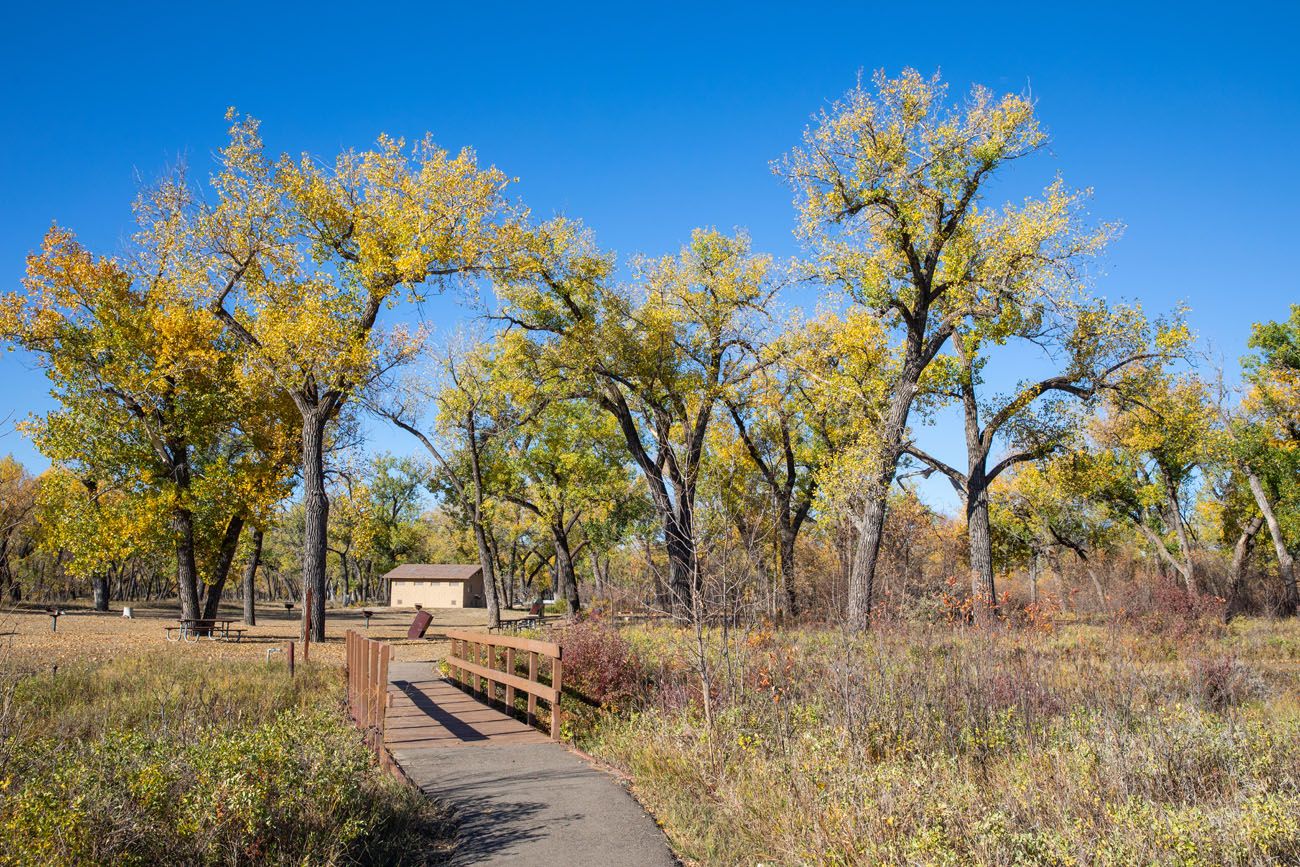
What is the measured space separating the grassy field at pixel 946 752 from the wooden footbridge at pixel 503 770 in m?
0.45

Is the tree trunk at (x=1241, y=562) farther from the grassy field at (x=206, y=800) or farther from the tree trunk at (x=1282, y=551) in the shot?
the grassy field at (x=206, y=800)

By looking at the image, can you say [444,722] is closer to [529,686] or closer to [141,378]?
[529,686]

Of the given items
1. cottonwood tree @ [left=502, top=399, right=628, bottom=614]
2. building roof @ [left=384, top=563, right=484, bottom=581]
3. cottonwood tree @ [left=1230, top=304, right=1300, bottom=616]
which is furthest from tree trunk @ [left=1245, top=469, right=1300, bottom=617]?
building roof @ [left=384, top=563, right=484, bottom=581]

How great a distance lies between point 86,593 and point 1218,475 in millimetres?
85526

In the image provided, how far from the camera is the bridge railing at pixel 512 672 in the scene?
961 cm

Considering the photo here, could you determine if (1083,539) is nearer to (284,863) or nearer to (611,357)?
(611,357)

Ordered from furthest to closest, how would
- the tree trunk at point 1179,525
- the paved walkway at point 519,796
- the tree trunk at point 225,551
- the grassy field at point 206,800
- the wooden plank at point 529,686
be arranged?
1. the tree trunk at point 1179,525
2. the tree trunk at point 225,551
3. the wooden plank at point 529,686
4. the paved walkway at point 519,796
5. the grassy field at point 206,800

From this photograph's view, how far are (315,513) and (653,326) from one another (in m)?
9.93

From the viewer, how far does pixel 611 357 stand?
2172cm

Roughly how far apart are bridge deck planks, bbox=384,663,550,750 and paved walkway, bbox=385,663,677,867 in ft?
0.04

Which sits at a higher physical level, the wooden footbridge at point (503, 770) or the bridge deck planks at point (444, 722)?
the wooden footbridge at point (503, 770)

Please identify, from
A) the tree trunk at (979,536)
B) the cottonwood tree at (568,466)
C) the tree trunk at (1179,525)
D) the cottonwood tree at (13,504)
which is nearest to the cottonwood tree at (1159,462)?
the tree trunk at (1179,525)

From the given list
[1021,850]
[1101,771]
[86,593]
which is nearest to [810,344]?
[1101,771]

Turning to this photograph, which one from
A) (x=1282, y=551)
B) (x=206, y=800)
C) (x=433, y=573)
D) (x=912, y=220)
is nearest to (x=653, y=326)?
(x=912, y=220)
